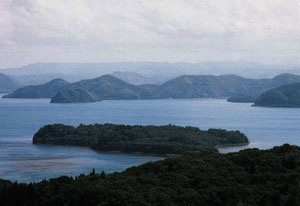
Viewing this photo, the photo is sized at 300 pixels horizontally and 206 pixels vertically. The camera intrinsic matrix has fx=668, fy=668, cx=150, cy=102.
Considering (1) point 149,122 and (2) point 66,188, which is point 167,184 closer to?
(2) point 66,188

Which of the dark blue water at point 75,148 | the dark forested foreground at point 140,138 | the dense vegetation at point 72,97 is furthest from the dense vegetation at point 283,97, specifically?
the dark forested foreground at point 140,138

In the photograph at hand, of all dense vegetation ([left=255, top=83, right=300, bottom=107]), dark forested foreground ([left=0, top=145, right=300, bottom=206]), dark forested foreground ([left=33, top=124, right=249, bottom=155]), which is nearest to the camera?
dark forested foreground ([left=0, top=145, right=300, bottom=206])

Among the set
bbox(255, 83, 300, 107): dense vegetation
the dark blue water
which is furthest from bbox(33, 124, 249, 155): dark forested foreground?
bbox(255, 83, 300, 107): dense vegetation

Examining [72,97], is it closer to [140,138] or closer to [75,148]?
[75,148]

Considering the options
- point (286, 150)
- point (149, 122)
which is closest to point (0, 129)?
point (149, 122)

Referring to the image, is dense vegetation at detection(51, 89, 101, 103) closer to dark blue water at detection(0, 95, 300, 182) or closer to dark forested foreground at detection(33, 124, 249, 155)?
dark blue water at detection(0, 95, 300, 182)

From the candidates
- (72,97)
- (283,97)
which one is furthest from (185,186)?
(72,97)

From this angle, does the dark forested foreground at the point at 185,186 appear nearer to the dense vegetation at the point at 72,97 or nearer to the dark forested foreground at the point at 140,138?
the dark forested foreground at the point at 140,138
